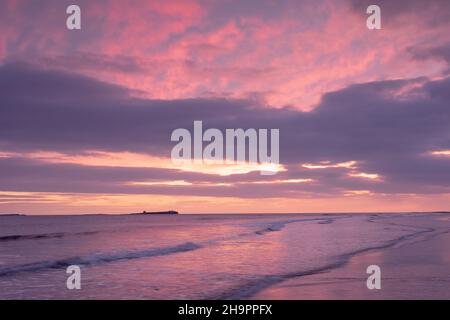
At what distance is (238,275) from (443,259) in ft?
35.3

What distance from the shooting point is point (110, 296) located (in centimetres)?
1481

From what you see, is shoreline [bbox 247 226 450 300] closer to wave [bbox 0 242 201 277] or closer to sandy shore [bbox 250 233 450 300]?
sandy shore [bbox 250 233 450 300]

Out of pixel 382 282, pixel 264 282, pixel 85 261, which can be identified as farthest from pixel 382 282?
pixel 85 261

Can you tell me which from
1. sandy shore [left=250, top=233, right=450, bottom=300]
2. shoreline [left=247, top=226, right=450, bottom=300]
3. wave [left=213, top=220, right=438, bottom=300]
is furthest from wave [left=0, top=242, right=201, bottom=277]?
sandy shore [left=250, top=233, right=450, bottom=300]

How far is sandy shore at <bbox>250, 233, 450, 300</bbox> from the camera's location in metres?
14.0

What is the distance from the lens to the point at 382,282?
16.0 meters

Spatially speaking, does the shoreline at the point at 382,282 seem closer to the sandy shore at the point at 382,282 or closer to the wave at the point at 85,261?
the sandy shore at the point at 382,282

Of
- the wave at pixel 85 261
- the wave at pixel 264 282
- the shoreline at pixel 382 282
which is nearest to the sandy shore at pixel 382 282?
the shoreline at pixel 382 282

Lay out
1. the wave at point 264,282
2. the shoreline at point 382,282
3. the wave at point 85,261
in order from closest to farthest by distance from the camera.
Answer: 1. the shoreline at point 382,282
2. the wave at point 264,282
3. the wave at point 85,261

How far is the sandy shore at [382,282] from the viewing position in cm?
1398

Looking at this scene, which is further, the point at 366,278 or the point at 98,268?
the point at 98,268

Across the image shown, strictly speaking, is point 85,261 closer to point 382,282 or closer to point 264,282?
point 264,282

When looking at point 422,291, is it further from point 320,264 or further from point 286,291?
point 320,264

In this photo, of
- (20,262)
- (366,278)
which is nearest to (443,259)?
(366,278)
